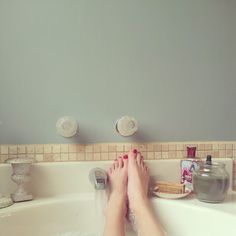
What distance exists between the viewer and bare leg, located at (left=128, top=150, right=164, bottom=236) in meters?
0.86

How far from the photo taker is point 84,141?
1041 millimetres

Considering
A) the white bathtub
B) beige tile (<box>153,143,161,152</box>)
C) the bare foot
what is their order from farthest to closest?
beige tile (<box>153,143,161,152</box>) < the bare foot < the white bathtub

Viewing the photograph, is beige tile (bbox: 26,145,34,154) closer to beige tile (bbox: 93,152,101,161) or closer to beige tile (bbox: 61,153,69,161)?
beige tile (bbox: 61,153,69,161)

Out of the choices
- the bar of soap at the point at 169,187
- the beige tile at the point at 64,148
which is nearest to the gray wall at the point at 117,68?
the beige tile at the point at 64,148

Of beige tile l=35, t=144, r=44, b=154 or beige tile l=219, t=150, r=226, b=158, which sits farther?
beige tile l=219, t=150, r=226, b=158

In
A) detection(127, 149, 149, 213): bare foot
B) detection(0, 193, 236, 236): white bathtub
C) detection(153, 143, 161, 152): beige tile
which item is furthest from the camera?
detection(153, 143, 161, 152): beige tile

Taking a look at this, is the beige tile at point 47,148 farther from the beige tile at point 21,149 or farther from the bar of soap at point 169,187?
the bar of soap at point 169,187

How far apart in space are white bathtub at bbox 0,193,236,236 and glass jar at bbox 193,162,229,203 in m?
0.03

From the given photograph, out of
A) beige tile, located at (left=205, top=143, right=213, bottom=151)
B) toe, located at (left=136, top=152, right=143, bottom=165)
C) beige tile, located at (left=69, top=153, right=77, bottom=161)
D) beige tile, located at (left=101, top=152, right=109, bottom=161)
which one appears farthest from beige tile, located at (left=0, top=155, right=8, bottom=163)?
beige tile, located at (left=205, top=143, right=213, bottom=151)

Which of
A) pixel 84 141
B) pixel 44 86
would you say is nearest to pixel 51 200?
pixel 84 141

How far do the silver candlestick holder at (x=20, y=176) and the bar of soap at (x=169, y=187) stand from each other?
16.8 inches

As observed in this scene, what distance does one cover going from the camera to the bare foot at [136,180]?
3.19 ft

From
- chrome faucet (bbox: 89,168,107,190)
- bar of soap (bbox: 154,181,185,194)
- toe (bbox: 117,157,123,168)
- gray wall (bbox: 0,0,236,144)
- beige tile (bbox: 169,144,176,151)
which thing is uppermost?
gray wall (bbox: 0,0,236,144)

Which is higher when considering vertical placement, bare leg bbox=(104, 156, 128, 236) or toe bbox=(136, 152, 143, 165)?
toe bbox=(136, 152, 143, 165)
